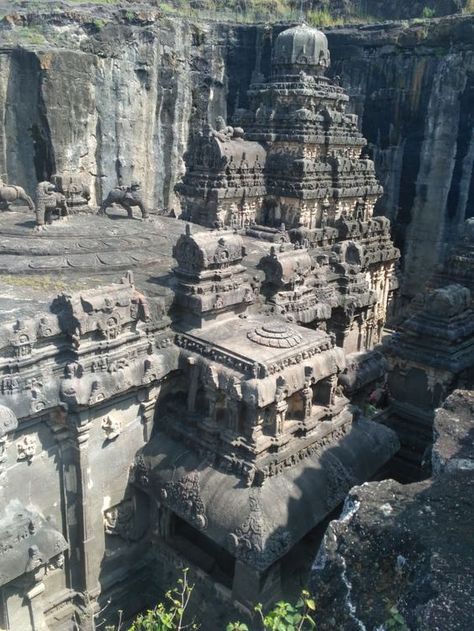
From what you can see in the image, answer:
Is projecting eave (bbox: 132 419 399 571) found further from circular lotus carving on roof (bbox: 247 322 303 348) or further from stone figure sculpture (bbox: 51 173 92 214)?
stone figure sculpture (bbox: 51 173 92 214)

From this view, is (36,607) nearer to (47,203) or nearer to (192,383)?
(192,383)

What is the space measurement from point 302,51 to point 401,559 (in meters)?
23.0

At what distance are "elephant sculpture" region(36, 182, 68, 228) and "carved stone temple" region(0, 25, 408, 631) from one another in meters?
0.34

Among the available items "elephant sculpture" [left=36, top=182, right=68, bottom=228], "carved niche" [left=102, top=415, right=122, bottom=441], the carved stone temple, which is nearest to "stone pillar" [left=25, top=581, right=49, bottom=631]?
the carved stone temple

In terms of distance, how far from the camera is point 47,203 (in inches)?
495

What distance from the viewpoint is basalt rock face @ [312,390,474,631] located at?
4.03 meters

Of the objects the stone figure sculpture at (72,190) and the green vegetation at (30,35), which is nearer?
the stone figure sculpture at (72,190)

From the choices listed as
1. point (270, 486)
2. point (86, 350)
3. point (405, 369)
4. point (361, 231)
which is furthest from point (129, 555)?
point (361, 231)

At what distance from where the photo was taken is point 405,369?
13.0m

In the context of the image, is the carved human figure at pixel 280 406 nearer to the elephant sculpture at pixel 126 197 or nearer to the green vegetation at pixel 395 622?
the green vegetation at pixel 395 622

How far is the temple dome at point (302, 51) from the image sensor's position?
23531 millimetres

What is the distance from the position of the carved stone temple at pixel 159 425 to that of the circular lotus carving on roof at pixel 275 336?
29mm

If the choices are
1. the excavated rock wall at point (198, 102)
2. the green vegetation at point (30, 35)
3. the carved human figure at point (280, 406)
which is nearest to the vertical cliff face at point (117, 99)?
the excavated rock wall at point (198, 102)

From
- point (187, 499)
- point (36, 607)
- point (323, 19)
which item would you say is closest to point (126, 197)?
point (187, 499)
